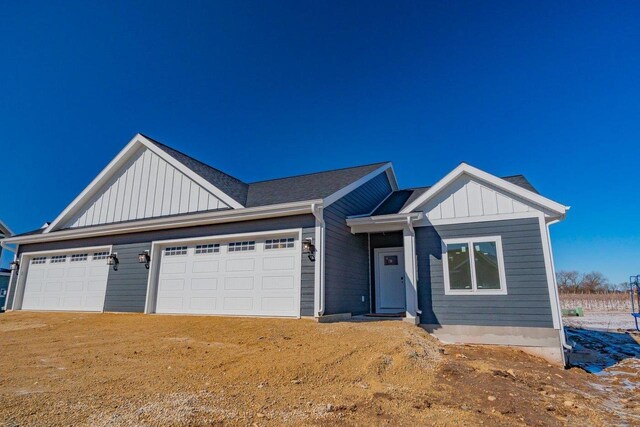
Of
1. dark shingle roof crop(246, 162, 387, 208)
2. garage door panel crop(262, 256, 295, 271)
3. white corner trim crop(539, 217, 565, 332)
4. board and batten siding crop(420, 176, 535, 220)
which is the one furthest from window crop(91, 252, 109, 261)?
white corner trim crop(539, 217, 565, 332)

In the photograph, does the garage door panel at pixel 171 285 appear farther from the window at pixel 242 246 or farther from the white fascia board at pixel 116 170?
the white fascia board at pixel 116 170

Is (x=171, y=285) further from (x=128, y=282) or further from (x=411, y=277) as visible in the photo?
(x=411, y=277)

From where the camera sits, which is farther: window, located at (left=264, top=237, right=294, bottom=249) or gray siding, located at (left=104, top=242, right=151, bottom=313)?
gray siding, located at (left=104, top=242, right=151, bottom=313)

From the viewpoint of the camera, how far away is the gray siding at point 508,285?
7.81 meters

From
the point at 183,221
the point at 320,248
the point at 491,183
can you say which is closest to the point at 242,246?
the point at 183,221

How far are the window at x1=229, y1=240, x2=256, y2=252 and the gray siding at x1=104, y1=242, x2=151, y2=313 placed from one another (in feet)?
10.2

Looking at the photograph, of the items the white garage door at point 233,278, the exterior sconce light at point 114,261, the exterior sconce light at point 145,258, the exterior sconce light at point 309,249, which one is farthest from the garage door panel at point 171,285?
the exterior sconce light at point 309,249

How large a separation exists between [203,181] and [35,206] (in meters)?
23.8

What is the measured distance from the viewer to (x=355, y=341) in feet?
19.6

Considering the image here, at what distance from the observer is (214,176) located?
39.4 ft

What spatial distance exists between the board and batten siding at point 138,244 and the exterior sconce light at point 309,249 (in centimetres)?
12

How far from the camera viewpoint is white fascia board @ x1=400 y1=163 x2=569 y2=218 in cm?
781

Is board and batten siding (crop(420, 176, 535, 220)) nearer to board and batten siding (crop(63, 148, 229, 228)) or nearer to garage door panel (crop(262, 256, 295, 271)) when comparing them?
garage door panel (crop(262, 256, 295, 271))

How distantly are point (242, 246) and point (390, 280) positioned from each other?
471 cm
